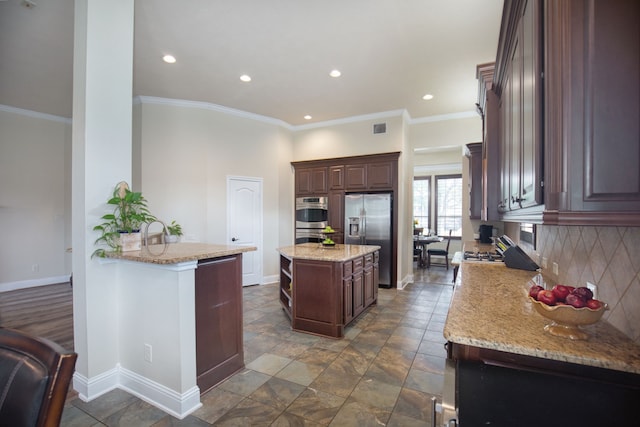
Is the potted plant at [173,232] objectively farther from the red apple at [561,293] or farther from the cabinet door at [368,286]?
the red apple at [561,293]

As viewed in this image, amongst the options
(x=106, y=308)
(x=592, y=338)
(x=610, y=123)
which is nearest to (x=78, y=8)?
(x=106, y=308)

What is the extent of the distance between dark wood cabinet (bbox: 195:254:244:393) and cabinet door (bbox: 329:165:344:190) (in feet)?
11.7

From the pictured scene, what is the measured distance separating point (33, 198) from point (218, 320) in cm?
563

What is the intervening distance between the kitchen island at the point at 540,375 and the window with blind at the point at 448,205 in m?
7.71

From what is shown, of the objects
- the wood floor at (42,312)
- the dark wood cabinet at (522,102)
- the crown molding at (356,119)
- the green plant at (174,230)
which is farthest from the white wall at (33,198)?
the dark wood cabinet at (522,102)

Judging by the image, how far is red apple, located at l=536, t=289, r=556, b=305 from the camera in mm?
1106

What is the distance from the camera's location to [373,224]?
17.9 ft

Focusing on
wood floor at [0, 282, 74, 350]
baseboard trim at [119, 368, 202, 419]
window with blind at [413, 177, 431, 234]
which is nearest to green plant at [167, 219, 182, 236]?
wood floor at [0, 282, 74, 350]

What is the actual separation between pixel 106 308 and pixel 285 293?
6.97ft

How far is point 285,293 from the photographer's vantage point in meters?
3.98

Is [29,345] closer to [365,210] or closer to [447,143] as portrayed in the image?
[365,210]

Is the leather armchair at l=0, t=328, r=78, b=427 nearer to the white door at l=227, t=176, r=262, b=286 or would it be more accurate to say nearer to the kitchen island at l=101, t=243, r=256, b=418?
the kitchen island at l=101, t=243, r=256, b=418

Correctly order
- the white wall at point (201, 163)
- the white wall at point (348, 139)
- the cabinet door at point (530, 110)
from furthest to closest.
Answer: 1. the white wall at point (348, 139)
2. the white wall at point (201, 163)
3. the cabinet door at point (530, 110)

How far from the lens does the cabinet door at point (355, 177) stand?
5570 millimetres
